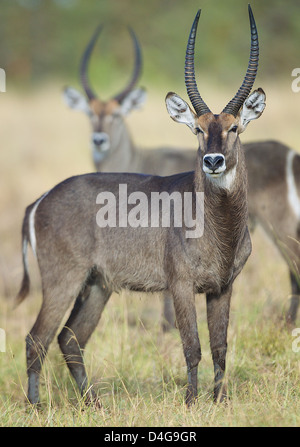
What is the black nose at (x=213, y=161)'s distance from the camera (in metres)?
3.66

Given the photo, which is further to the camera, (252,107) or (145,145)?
(145,145)

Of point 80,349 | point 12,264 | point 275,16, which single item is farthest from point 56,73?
point 80,349

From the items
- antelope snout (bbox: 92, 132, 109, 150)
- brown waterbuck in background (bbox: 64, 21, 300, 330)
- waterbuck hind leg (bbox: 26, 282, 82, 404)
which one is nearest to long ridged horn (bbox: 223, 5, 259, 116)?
brown waterbuck in background (bbox: 64, 21, 300, 330)

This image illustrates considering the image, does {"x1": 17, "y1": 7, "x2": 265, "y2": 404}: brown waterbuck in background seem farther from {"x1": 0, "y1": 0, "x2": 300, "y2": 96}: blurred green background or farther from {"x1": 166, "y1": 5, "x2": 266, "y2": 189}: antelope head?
{"x1": 0, "y1": 0, "x2": 300, "y2": 96}: blurred green background

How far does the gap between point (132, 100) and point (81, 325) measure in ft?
14.8

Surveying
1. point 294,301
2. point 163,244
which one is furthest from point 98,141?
point 163,244

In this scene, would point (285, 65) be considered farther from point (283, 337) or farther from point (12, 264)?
point (283, 337)

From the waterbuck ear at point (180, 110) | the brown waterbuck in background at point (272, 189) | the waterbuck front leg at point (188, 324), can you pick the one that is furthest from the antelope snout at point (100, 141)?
the waterbuck front leg at point (188, 324)

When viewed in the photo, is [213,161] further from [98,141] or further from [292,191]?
[98,141]

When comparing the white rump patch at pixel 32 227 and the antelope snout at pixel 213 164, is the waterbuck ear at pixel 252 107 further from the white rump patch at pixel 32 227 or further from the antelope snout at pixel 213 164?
the white rump patch at pixel 32 227

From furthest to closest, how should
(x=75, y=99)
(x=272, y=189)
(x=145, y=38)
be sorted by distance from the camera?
(x=145, y=38) → (x=75, y=99) → (x=272, y=189)

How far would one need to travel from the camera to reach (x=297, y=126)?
1376 centimetres

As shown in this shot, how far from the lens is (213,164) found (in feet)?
12.0

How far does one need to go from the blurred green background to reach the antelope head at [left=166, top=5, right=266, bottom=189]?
56.7 feet
